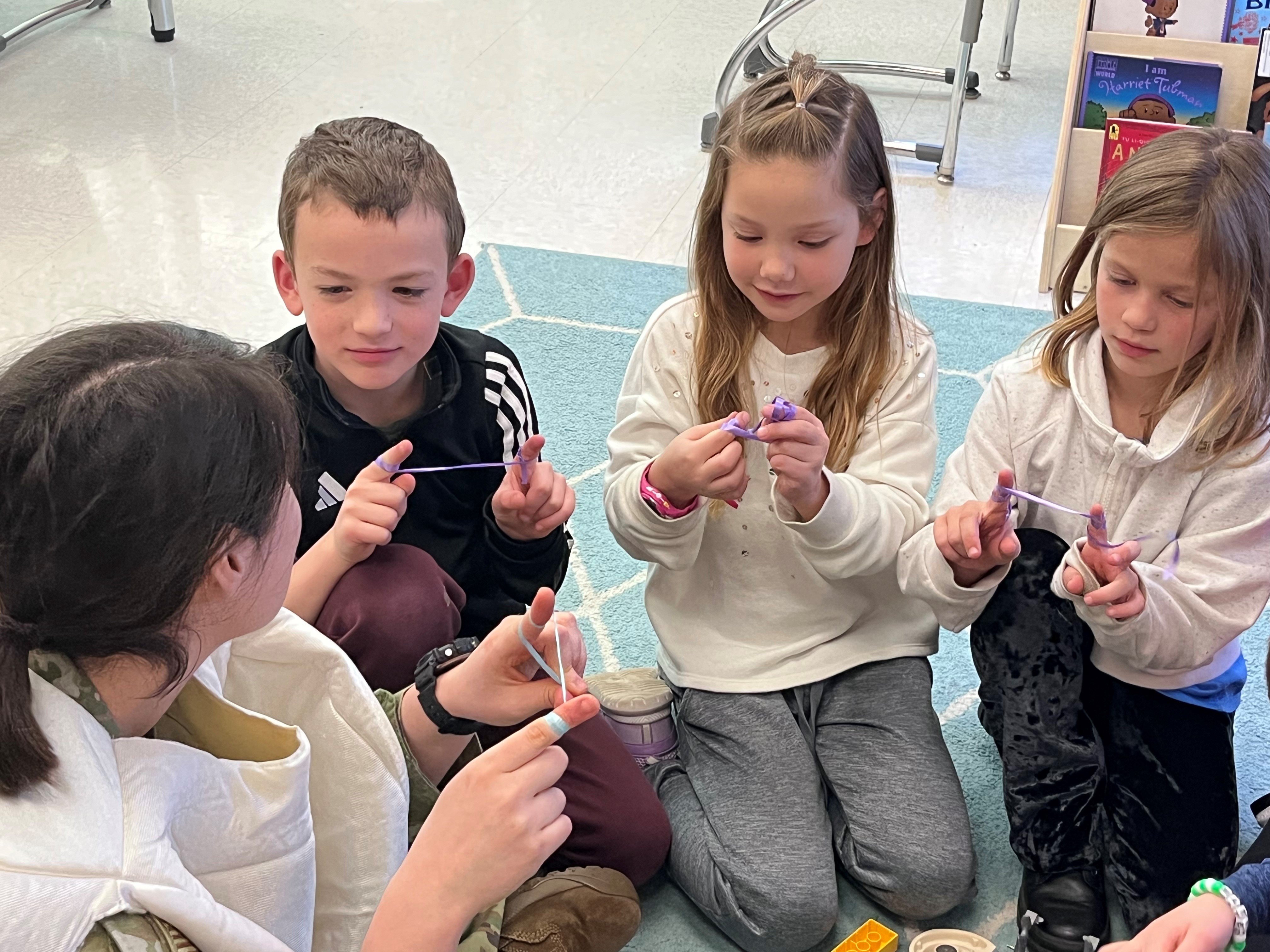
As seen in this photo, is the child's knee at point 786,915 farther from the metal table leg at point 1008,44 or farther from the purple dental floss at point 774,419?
the metal table leg at point 1008,44

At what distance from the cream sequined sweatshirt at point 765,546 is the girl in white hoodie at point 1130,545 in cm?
7

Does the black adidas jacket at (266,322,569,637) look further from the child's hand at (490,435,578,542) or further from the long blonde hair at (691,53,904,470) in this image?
the long blonde hair at (691,53,904,470)

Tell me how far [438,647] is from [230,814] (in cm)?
40

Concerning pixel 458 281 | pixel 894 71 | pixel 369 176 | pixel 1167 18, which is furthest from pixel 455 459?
pixel 894 71

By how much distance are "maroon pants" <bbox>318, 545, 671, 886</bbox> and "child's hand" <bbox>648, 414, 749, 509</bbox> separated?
24cm

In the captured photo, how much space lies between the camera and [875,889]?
4.28 feet

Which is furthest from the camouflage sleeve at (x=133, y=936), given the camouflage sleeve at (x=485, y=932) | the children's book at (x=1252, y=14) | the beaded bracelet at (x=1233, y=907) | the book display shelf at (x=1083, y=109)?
the children's book at (x=1252, y=14)

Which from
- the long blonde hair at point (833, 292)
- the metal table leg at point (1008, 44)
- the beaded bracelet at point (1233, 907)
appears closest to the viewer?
the beaded bracelet at point (1233, 907)

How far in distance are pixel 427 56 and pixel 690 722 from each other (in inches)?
96.8

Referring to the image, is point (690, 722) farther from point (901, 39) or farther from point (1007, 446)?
point (901, 39)

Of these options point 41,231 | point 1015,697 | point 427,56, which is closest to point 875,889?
point 1015,697

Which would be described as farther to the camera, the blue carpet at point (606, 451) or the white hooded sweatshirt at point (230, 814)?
the blue carpet at point (606, 451)

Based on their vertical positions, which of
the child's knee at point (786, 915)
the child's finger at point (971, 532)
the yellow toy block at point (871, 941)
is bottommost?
the yellow toy block at point (871, 941)

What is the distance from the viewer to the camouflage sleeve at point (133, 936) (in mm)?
743
